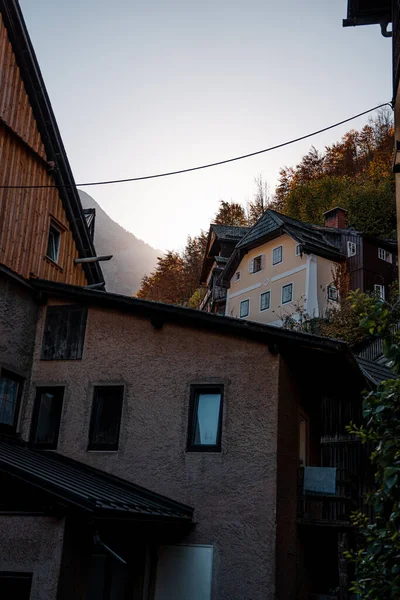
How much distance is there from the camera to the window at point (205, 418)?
41.0ft

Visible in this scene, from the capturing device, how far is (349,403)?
16641mm

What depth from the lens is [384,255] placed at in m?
43.2

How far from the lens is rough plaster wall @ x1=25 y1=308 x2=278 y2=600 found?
11570mm

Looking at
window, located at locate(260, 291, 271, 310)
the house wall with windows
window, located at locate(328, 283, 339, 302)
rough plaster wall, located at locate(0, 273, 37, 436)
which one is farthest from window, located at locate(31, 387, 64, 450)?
window, located at locate(260, 291, 271, 310)

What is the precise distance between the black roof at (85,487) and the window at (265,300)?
32.0m

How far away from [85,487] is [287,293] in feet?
109

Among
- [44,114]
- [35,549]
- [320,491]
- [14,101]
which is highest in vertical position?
[44,114]

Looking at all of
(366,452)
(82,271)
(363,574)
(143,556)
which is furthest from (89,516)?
(82,271)

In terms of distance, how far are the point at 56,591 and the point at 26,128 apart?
9715 millimetres

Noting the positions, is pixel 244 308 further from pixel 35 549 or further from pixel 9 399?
pixel 35 549

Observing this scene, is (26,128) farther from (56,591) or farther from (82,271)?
(56,591)

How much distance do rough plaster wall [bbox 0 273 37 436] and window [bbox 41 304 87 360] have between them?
330 mm

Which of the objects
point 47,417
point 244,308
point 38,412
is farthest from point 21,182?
point 244,308

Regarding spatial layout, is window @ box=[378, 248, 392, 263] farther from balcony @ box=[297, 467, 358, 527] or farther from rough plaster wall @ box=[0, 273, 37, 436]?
rough plaster wall @ box=[0, 273, 37, 436]
